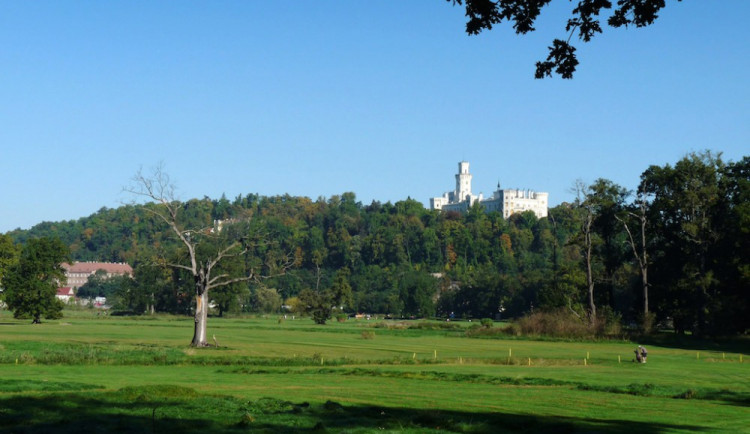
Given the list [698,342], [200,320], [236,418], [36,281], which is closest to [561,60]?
[236,418]

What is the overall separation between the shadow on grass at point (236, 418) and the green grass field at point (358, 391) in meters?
0.05

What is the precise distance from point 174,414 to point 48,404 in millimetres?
4070

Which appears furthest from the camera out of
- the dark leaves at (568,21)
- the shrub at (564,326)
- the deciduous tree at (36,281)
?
the deciduous tree at (36,281)

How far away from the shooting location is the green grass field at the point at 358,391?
2331 centimetres

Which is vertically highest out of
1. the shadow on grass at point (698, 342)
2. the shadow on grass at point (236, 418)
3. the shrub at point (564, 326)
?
the shrub at point (564, 326)

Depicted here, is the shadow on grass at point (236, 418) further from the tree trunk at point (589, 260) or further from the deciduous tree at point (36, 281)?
the deciduous tree at point (36, 281)

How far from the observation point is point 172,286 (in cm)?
15388

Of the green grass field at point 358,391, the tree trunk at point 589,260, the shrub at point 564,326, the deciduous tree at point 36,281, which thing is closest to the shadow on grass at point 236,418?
the green grass field at point 358,391

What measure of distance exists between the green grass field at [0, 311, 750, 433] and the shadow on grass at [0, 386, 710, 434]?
0.05m

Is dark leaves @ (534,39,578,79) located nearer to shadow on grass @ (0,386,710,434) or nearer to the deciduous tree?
shadow on grass @ (0,386,710,434)

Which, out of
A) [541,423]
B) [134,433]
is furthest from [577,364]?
[134,433]

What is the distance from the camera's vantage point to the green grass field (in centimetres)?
2331

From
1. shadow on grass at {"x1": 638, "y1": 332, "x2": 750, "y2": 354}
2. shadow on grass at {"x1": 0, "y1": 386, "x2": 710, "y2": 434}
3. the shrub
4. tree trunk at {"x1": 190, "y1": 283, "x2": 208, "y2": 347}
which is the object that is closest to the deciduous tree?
tree trunk at {"x1": 190, "y1": 283, "x2": 208, "y2": 347}

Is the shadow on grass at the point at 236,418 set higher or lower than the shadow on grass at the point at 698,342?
lower
